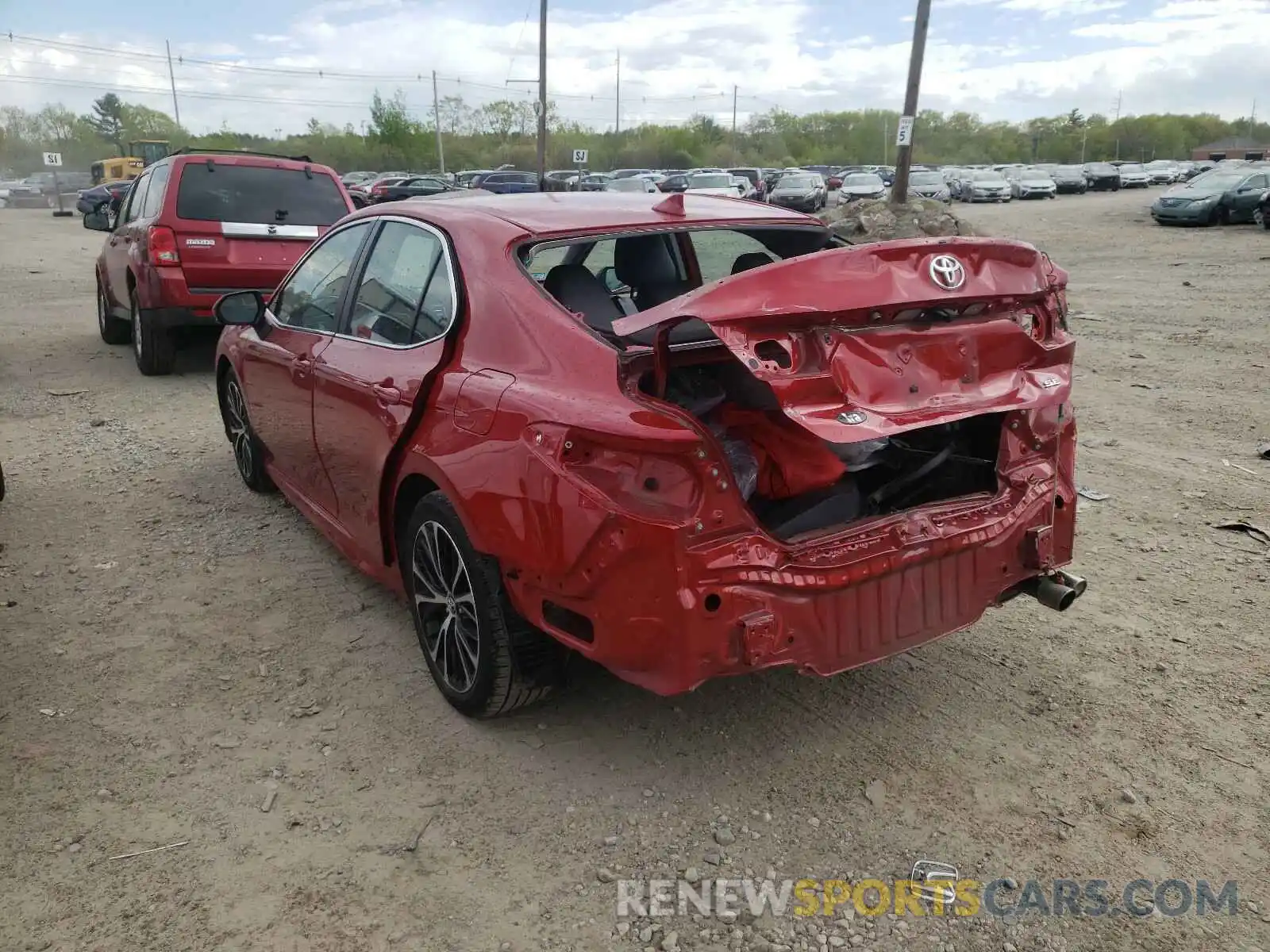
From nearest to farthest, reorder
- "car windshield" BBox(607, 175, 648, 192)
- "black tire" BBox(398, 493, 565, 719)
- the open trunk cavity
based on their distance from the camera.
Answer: the open trunk cavity → "black tire" BBox(398, 493, 565, 719) → "car windshield" BBox(607, 175, 648, 192)

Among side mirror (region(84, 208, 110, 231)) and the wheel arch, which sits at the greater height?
side mirror (region(84, 208, 110, 231))

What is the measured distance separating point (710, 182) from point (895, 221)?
61.9 feet

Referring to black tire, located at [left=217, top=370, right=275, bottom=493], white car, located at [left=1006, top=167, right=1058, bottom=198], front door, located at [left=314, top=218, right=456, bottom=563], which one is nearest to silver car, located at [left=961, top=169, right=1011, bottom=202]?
white car, located at [left=1006, top=167, right=1058, bottom=198]

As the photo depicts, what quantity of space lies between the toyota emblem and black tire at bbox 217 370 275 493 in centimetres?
380

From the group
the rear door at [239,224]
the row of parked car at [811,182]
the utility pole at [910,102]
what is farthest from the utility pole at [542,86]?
the rear door at [239,224]

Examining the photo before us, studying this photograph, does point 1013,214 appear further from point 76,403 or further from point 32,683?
point 32,683

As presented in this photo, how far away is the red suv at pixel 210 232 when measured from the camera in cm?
834

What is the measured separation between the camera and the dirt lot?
8.32 ft

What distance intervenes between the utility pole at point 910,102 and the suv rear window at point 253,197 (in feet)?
43.1

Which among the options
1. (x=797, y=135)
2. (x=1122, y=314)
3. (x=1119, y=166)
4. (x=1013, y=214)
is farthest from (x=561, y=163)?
(x=1122, y=314)

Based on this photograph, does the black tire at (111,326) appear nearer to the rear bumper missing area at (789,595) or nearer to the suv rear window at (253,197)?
the suv rear window at (253,197)

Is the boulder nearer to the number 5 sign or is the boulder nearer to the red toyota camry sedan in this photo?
the number 5 sign

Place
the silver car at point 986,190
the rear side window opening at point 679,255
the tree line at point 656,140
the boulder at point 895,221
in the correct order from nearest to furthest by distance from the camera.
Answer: the rear side window opening at point 679,255 → the boulder at point 895,221 → the silver car at point 986,190 → the tree line at point 656,140

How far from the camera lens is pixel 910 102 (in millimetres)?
19906
